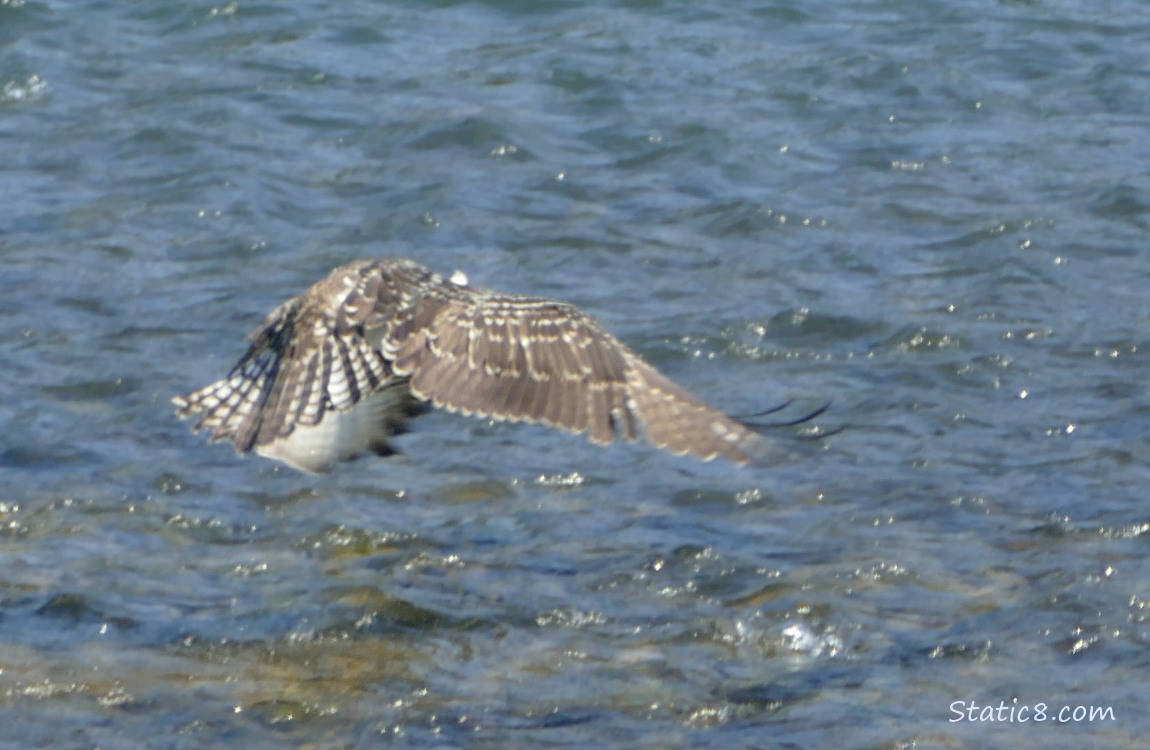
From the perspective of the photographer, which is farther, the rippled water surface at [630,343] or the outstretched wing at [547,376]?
the outstretched wing at [547,376]

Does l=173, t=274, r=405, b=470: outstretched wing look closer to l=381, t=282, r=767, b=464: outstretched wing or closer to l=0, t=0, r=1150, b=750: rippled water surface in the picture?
l=381, t=282, r=767, b=464: outstretched wing

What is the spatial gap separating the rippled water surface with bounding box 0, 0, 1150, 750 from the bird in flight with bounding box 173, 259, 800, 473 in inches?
21.1

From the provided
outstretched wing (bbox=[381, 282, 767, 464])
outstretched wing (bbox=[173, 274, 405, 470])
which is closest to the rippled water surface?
Answer: outstretched wing (bbox=[173, 274, 405, 470])

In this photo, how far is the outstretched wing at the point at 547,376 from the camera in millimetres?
5922

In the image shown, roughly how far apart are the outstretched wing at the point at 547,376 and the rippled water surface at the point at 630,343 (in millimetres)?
614

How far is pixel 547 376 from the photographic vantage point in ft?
20.2

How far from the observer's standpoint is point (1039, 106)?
38.7ft

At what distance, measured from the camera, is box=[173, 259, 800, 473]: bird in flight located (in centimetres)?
602

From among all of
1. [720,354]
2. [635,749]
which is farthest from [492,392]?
[720,354]

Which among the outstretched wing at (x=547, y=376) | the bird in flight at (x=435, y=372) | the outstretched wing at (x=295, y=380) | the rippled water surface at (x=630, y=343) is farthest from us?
the outstretched wing at (x=295, y=380)

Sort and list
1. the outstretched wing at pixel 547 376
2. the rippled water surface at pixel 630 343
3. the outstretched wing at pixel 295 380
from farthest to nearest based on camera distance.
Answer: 1. the outstretched wing at pixel 295 380
2. the outstretched wing at pixel 547 376
3. the rippled water surface at pixel 630 343

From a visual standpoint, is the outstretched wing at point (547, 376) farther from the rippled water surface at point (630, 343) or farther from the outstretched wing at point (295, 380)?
the rippled water surface at point (630, 343)

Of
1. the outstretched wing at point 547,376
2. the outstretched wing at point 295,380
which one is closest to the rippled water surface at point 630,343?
the outstretched wing at point 295,380

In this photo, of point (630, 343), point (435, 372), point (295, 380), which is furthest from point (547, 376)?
point (630, 343)
